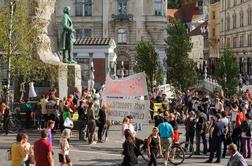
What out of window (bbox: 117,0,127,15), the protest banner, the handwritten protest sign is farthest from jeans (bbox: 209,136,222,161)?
window (bbox: 117,0,127,15)

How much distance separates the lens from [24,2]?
79.8 feet

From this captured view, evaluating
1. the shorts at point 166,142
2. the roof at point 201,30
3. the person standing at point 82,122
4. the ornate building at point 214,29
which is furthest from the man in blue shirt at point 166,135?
the roof at point 201,30

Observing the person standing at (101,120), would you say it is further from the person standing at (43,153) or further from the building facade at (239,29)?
the building facade at (239,29)

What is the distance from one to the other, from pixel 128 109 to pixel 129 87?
2.22 feet

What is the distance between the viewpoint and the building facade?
76812mm

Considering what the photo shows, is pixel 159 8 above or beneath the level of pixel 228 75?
above

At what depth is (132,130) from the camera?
669 inches

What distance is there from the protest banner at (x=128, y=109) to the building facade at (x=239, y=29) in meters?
54.8

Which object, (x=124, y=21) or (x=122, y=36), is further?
(x=122, y=36)

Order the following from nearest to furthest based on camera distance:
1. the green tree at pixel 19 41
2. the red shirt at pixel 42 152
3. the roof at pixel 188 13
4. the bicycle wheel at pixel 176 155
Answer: the red shirt at pixel 42 152 → the bicycle wheel at pixel 176 155 → the green tree at pixel 19 41 → the roof at pixel 188 13

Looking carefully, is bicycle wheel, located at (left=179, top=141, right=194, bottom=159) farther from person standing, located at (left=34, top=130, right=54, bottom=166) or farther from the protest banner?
person standing, located at (left=34, top=130, right=54, bottom=166)

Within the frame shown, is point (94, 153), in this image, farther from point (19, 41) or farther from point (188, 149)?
point (19, 41)

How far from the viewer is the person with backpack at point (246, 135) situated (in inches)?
735

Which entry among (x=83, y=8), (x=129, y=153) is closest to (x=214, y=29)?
(x=83, y=8)
